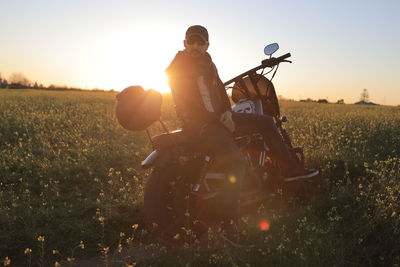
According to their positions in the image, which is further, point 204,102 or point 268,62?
point 268,62

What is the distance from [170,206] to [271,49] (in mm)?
2557

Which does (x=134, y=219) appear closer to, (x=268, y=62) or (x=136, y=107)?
(x=136, y=107)

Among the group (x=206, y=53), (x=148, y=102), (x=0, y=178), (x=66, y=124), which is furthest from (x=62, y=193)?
(x=66, y=124)

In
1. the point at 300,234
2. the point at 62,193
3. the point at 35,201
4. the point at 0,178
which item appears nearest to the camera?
the point at 300,234

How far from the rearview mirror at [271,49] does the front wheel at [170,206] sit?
211 cm

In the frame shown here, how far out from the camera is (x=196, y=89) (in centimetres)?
393

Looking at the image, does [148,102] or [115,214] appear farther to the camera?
[115,214]

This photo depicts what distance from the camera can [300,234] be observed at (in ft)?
14.5

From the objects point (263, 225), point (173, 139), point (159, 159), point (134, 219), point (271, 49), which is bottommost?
point (134, 219)

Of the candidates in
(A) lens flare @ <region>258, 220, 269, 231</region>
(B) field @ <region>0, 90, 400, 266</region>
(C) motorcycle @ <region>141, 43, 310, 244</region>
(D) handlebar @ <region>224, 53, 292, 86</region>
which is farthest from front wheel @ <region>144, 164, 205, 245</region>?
(D) handlebar @ <region>224, 53, 292, 86</region>

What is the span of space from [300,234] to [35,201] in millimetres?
4165

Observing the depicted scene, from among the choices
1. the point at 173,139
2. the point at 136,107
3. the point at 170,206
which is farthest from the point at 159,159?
the point at 136,107

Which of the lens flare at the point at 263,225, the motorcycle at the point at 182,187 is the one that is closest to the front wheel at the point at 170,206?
the motorcycle at the point at 182,187

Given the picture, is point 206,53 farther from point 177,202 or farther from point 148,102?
point 177,202
